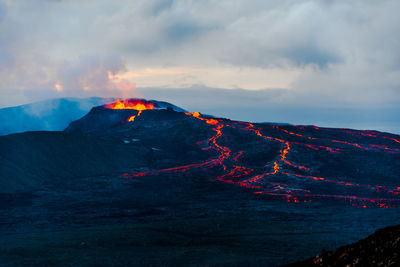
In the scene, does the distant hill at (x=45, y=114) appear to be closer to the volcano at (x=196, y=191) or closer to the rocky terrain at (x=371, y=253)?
the volcano at (x=196, y=191)

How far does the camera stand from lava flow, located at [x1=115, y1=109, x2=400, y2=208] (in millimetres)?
37375

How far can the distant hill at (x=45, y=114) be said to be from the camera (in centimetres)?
11206

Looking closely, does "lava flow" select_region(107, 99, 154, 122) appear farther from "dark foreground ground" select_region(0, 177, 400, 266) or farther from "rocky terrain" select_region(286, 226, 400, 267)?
"rocky terrain" select_region(286, 226, 400, 267)

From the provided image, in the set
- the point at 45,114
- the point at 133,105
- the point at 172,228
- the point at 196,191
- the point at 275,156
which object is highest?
the point at 133,105

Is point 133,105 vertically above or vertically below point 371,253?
above

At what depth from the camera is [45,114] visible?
118688 millimetres

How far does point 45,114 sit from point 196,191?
92.7m

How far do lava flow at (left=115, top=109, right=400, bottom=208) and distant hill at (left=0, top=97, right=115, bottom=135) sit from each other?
5611 cm

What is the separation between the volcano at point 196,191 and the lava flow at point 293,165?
15cm

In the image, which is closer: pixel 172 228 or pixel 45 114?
pixel 172 228

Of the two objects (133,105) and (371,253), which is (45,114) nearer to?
(133,105)

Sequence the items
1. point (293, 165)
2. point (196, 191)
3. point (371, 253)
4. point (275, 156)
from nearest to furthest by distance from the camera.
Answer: point (371, 253) → point (196, 191) → point (293, 165) → point (275, 156)

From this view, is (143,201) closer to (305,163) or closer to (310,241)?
(310,241)

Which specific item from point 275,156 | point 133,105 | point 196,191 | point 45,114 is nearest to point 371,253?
point 196,191
